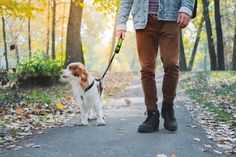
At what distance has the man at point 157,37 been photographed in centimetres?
570

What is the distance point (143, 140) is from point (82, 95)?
179cm

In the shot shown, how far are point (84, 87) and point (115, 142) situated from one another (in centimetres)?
162

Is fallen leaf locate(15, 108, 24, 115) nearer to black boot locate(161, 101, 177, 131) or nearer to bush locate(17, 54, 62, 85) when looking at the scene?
black boot locate(161, 101, 177, 131)

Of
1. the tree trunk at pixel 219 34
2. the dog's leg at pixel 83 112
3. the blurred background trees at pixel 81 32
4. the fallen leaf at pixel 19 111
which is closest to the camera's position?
the dog's leg at pixel 83 112

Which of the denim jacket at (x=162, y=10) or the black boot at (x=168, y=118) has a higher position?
the denim jacket at (x=162, y=10)

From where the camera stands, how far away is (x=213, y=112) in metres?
8.72

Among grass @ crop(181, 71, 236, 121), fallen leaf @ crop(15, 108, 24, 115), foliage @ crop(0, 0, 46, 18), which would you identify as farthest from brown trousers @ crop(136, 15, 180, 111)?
foliage @ crop(0, 0, 46, 18)

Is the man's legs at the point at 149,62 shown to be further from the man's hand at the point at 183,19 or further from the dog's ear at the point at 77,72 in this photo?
the dog's ear at the point at 77,72

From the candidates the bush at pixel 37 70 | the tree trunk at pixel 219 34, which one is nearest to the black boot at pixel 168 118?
the bush at pixel 37 70

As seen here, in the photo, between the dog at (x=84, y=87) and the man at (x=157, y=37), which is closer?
the man at (x=157, y=37)

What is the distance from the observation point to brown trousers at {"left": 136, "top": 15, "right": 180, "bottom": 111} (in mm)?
5707

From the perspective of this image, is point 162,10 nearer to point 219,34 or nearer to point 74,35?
point 74,35

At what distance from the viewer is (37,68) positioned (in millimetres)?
14453

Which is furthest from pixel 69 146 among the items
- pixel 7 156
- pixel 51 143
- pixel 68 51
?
pixel 68 51
